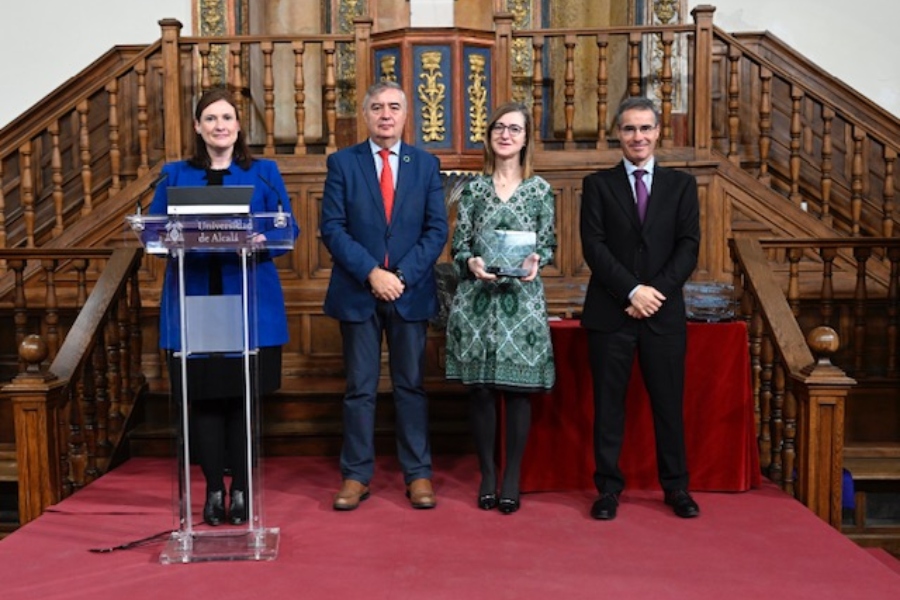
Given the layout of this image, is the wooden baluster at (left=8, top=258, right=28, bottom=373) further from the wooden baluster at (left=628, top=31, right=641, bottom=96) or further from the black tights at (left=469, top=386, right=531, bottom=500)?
the wooden baluster at (left=628, top=31, right=641, bottom=96)

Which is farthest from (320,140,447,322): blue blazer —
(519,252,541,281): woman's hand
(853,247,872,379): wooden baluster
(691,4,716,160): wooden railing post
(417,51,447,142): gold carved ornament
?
(853,247,872,379): wooden baluster

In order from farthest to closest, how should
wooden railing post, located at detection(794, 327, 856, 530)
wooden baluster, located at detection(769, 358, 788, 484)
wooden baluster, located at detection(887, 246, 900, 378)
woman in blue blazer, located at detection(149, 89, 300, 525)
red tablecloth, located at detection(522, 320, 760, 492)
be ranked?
wooden baluster, located at detection(887, 246, 900, 378) → wooden baluster, located at detection(769, 358, 788, 484) → red tablecloth, located at detection(522, 320, 760, 492) → wooden railing post, located at detection(794, 327, 856, 530) → woman in blue blazer, located at detection(149, 89, 300, 525)

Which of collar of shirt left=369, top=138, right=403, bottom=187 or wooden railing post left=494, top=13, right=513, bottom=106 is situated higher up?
wooden railing post left=494, top=13, right=513, bottom=106

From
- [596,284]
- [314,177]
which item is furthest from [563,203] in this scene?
[596,284]

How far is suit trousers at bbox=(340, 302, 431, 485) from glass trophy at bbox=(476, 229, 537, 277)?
1.22 ft

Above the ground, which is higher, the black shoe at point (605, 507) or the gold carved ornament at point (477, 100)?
the gold carved ornament at point (477, 100)

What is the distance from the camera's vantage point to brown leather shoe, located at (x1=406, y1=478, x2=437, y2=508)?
3527mm

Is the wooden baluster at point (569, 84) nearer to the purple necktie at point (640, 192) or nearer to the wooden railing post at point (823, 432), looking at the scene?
the purple necktie at point (640, 192)

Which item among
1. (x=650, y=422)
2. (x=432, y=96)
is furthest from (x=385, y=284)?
(x=432, y=96)

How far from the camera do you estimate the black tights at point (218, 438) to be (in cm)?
327

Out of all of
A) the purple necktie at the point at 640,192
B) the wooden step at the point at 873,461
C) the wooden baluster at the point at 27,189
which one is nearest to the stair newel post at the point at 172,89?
the wooden baluster at the point at 27,189

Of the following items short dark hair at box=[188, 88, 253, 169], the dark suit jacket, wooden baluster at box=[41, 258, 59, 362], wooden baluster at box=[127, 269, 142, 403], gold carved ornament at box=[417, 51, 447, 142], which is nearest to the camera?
short dark hair at box=[188, 88, 253, 169]

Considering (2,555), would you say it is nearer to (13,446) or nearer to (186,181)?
(186,181)

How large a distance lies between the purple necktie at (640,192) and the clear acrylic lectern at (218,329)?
1218 millimetres
